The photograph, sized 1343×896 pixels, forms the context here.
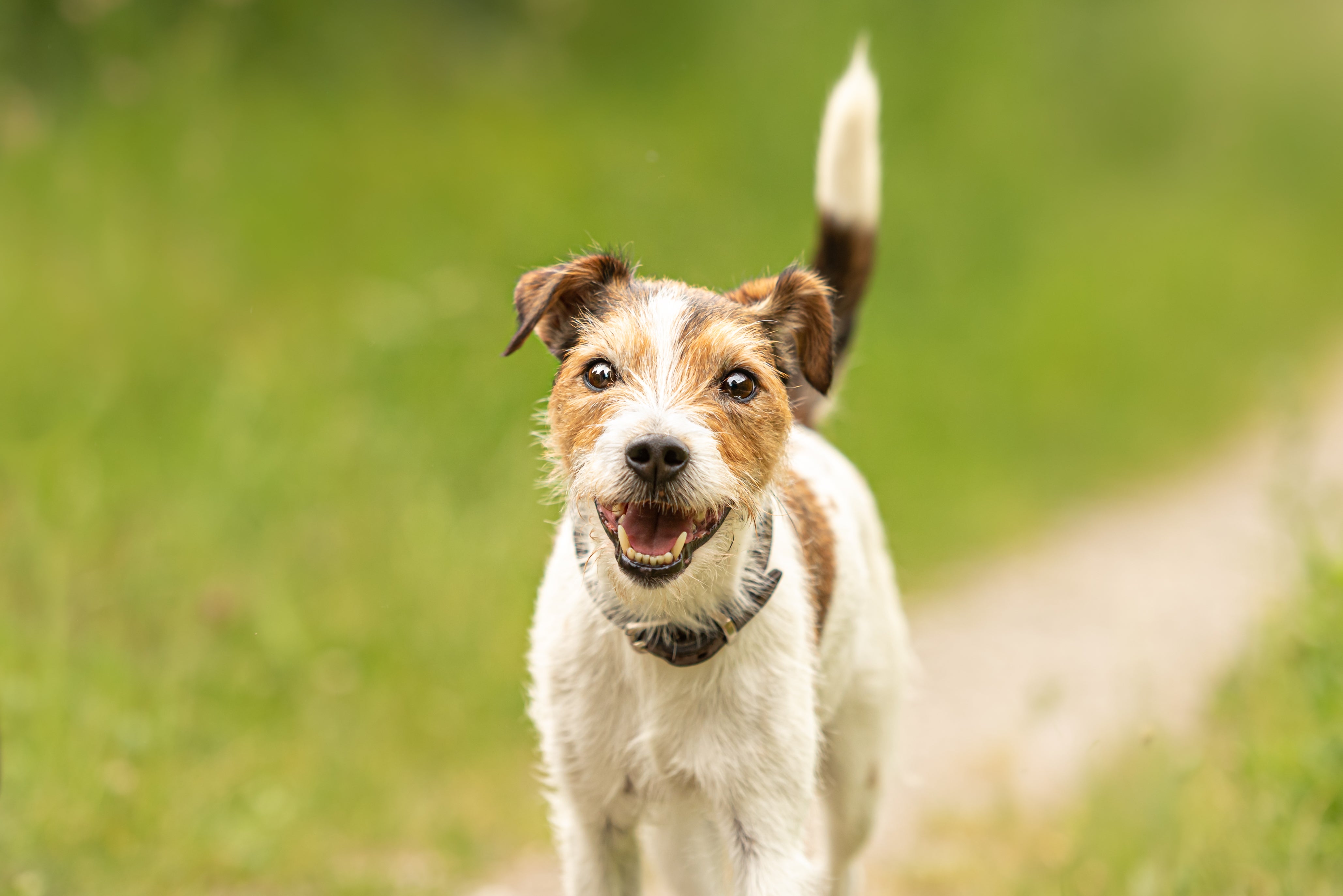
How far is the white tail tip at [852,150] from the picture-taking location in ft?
13.3

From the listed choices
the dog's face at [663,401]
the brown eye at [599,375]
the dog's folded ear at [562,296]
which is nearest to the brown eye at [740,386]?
the dog's face at [663,401]

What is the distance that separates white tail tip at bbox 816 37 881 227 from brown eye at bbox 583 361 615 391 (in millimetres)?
1568

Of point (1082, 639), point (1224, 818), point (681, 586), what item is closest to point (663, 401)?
point (681, 586)

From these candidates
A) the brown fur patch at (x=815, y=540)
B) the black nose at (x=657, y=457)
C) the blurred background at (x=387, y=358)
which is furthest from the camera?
the blurred background at (x=387, y=358)

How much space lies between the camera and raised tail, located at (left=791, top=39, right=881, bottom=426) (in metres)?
4.05

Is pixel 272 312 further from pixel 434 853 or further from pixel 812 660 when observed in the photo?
pixel 812 660

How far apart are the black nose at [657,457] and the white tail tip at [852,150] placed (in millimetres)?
1798

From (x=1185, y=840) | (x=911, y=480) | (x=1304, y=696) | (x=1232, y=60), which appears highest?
(x=1232, y=60)

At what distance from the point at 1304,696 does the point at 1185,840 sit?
3.50ft

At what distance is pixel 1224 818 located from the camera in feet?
15.0

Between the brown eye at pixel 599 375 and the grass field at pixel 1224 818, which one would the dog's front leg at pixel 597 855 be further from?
the grass field at pixel 1224 818

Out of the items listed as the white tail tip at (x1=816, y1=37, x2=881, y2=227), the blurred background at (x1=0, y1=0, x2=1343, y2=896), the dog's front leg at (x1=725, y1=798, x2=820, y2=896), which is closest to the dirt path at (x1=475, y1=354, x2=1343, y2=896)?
the blurred background at (x1=0, y1=0, x2=1343, y2=896)

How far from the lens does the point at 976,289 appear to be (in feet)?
32.2

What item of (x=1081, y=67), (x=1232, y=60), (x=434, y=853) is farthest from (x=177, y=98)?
(x=1232, y=60)
